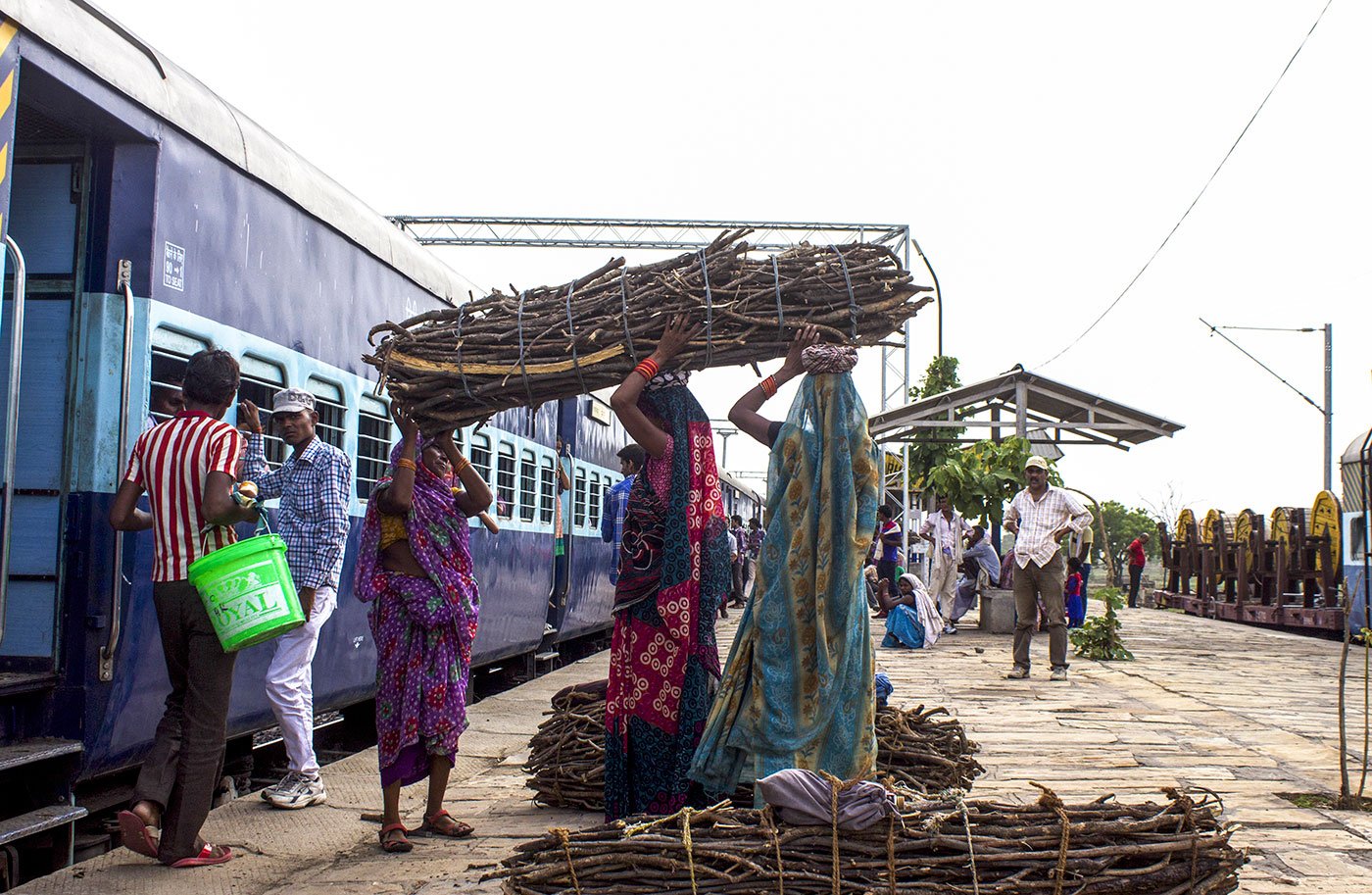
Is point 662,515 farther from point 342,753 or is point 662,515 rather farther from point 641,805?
point 342,753

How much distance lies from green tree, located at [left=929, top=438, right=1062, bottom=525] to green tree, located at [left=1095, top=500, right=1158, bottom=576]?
36261 millimetres

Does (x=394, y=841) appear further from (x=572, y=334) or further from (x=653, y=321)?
(x=653, y=321)

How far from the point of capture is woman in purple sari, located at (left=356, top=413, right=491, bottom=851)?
453cm

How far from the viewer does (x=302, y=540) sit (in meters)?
5.25

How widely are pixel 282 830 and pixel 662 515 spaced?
78.9 inches

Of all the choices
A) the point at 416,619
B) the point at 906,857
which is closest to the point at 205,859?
the point at 416,619

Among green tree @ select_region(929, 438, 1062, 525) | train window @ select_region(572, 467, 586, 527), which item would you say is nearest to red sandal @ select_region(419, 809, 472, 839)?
train window @ select_region(572, 467, 586, 527)

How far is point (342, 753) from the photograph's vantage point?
27.2 ft

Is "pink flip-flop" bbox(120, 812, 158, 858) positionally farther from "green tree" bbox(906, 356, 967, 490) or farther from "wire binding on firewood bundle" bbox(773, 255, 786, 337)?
"green tree" bbox(906, 356, 967, 490)

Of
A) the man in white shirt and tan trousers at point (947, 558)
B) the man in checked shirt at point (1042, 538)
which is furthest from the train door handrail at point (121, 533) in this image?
the man in white shirt and tan trousers at point (947, 558)

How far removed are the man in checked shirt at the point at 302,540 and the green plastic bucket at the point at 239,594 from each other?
39.6 inches

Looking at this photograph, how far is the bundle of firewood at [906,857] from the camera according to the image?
10.6 ft

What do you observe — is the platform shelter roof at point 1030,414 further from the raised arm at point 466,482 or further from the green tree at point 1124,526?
the green tree at point 1124,526

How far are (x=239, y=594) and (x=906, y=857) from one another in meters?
2.32
